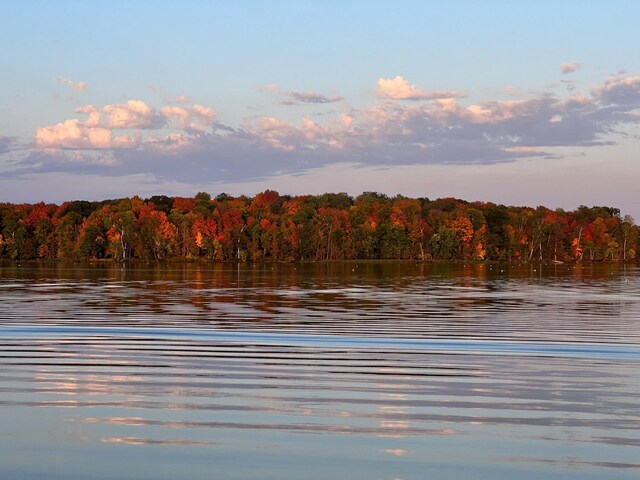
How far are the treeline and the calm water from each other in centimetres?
14642

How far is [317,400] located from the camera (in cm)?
1388

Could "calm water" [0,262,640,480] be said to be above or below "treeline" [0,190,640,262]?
below

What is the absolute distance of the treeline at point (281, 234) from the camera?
6850 inches

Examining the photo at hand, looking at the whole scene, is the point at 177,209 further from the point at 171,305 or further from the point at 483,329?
the point at 483,329

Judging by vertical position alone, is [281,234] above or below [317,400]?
above

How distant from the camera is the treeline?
17400 centimetres

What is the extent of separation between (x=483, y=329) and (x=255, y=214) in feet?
531

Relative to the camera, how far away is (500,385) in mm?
15609

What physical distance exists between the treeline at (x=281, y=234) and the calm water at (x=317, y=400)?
146m

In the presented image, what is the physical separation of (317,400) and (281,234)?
530 feet

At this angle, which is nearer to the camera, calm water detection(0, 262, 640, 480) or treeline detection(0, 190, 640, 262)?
calm water detection(0, 262, 640, 480)

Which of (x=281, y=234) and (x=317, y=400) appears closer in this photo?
(x=317, y=400)

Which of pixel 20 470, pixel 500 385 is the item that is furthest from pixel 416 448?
pixel 500 385

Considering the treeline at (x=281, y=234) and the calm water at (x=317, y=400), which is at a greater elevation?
the treeline at (x=281, y=234)
